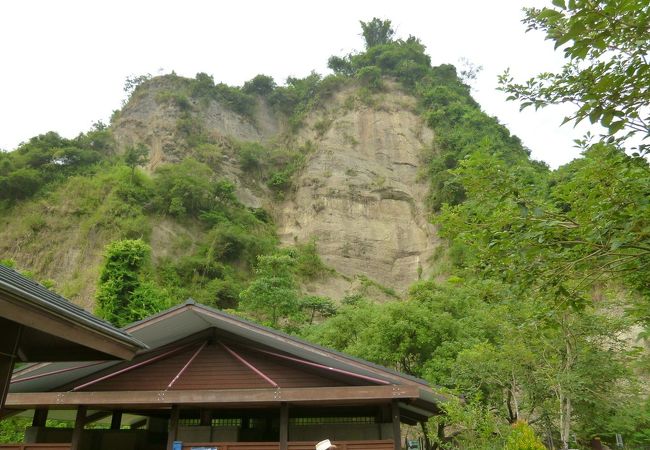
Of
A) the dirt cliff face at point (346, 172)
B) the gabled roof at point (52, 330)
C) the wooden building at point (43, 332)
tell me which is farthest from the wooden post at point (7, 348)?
the dirt cliff face at point (346, 172)

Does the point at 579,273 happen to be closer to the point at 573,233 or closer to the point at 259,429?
the point at 573,233

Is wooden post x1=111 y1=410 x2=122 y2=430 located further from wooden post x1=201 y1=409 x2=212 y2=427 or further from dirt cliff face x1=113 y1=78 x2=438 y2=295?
dirt cliff face x1=113 y1=78 x2=438 y2=295

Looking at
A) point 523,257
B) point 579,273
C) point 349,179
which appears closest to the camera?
point 523,257

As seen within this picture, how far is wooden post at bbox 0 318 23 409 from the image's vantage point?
4758 mm

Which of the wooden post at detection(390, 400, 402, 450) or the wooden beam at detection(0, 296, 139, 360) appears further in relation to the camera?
the wooden post at detection(390, 400, 402, 450)

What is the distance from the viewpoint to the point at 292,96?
5556 cm

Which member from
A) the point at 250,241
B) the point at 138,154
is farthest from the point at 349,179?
the point at 138,154

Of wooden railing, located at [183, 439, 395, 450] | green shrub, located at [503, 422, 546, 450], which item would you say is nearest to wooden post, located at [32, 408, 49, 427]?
wooden railing, located at [183, 439, 395, 450]

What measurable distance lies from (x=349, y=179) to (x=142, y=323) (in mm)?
37241

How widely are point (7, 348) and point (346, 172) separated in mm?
42151

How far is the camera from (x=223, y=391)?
9234mm

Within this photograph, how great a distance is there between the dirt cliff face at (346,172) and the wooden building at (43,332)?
33775mm

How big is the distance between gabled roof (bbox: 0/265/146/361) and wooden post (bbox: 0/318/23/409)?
17 cm

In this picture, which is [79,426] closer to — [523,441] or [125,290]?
[523,441]
